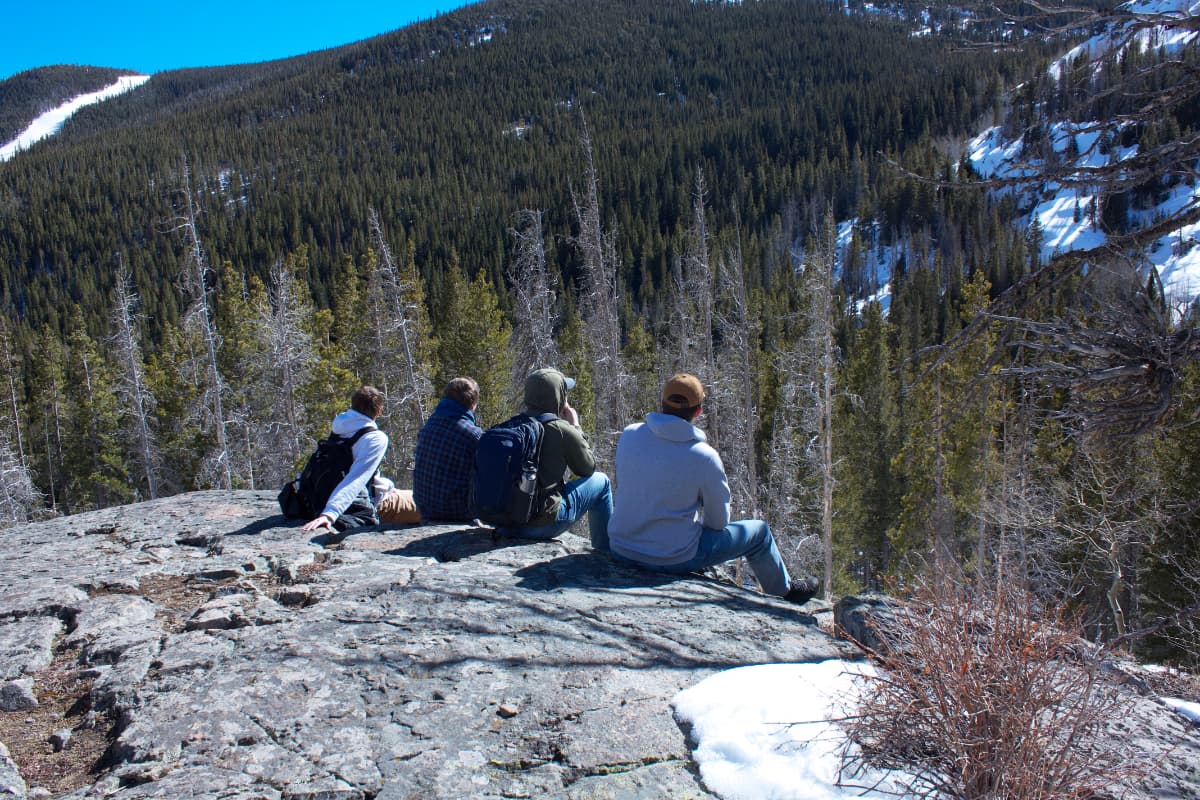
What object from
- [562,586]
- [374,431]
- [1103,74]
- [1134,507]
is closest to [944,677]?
[562,586]

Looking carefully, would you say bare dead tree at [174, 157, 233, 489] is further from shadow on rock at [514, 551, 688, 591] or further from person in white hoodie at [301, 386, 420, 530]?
shadow on rock at [514, 551, 688, 591]

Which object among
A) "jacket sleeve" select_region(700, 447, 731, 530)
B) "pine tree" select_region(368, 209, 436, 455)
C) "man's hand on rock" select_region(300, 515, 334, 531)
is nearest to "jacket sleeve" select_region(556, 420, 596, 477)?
"jacket sleeve" select_region(700, 447, 731, 530)

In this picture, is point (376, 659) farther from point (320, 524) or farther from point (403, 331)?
point (403, 331)

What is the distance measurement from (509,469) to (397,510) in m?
1.55

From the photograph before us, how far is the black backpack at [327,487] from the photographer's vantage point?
5.52 metres

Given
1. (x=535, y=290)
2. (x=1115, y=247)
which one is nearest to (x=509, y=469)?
(x=1115, y=247)

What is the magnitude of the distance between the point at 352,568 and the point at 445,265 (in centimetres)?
7658

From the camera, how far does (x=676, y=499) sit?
4512mm

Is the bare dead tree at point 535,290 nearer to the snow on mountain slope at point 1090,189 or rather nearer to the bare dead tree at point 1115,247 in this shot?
the snow on mountain slope at point 1090,189

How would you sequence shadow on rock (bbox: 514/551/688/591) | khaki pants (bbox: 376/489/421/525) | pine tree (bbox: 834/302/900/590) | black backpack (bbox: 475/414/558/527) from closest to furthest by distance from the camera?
shadow on rock (bbox: 514/551/688/591)
black backpack (bbox: 475/414/558/527)
khaki pants (bbox: 376/489/421/525)
pine tree (bbox: 834/302/900/590)

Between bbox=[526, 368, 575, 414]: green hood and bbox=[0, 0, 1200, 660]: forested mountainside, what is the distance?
2.45m

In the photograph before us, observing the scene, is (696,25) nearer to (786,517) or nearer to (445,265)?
(445,265)

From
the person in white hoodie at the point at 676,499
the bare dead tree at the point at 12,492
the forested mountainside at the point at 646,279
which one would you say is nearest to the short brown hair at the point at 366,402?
the person in white hoodie at the point at 676,499

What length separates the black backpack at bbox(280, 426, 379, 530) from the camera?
552 centimetres
